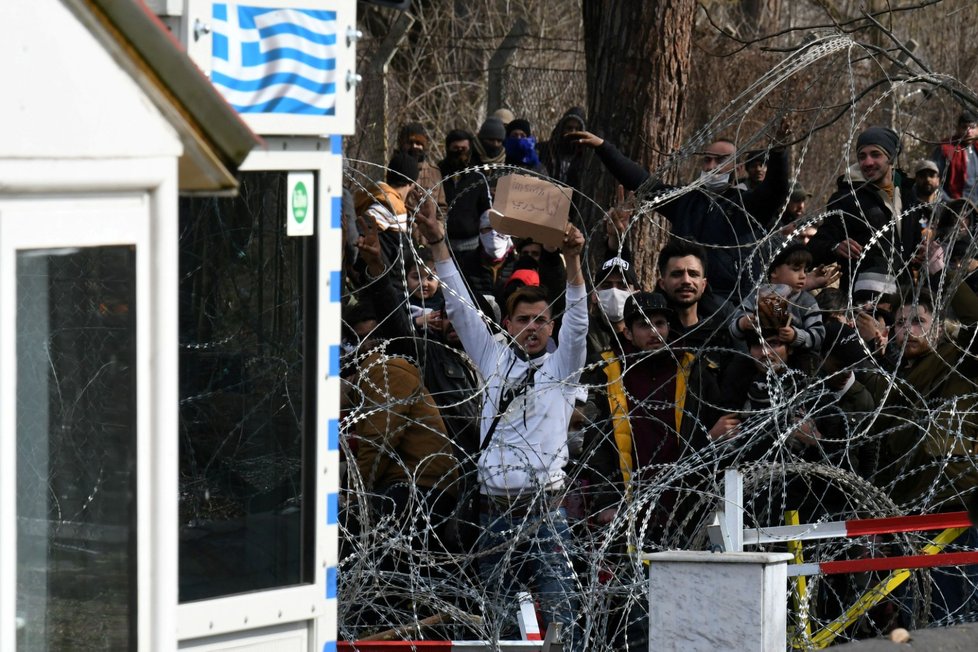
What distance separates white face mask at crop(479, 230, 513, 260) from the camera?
912 centimetres

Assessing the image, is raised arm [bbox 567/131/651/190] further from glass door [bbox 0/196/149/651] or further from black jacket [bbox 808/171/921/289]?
glass door [bbox 0/196/149/651]

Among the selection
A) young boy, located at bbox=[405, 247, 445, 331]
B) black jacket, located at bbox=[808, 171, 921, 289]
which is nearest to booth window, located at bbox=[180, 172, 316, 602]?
young boy, located at bbox=[405, 247, 445, 331]

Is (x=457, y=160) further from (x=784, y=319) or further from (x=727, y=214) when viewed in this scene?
(x=784, y=319)

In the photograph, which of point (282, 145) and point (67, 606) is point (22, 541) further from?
A: point (282, 145)

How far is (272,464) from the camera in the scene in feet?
12.1

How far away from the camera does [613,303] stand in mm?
7273

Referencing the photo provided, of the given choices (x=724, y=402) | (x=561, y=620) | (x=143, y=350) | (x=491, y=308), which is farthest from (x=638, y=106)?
(x=143, y=350)

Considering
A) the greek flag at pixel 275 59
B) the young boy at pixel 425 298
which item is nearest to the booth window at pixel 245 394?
the greek flag at pixel 275 59

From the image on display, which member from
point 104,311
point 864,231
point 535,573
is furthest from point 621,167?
point 104,311

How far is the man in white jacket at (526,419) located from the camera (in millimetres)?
5754

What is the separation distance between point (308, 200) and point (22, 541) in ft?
4.41

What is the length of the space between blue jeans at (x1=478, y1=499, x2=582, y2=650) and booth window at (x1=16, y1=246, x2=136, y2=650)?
246 cm

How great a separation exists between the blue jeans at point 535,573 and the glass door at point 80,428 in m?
2.46

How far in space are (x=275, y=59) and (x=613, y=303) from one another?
3852mm
